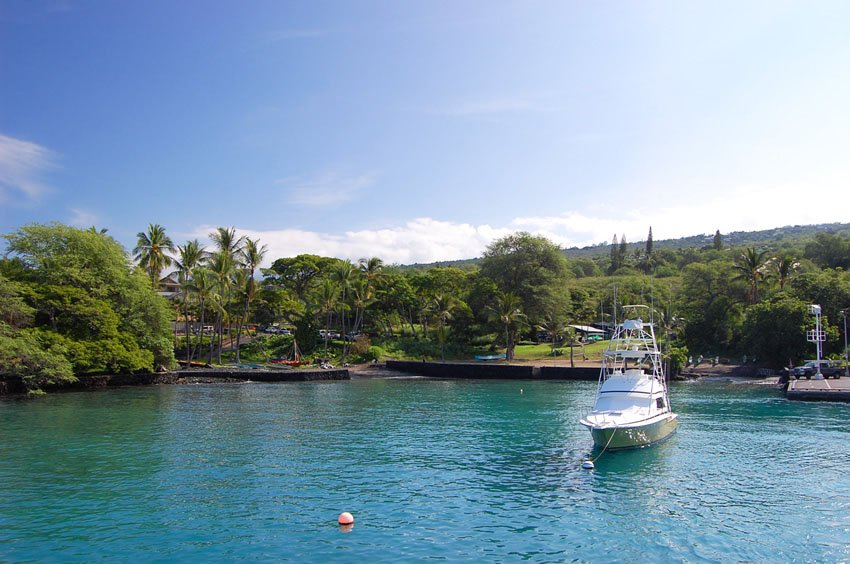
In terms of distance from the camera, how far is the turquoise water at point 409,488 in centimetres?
1697

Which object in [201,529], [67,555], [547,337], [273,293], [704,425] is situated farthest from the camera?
[547,337]

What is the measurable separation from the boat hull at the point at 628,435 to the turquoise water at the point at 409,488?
686 millimetres

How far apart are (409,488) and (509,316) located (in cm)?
6132

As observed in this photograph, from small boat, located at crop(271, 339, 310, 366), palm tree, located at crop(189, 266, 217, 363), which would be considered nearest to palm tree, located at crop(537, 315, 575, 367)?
small boat, located at crop(271, 339, 310, 366)

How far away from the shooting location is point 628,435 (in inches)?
1121

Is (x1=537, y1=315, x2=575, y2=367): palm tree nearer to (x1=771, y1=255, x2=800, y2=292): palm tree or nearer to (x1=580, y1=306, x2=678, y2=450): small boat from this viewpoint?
(x1=771, y1=255, x2=800, y2=292): palm tree

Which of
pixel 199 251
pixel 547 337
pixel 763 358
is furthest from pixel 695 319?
pixel 199 251

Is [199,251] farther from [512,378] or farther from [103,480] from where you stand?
[103,480]

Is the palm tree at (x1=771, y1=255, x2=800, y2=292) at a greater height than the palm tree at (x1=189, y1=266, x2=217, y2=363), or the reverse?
the palm tree at (x1=771, y1=255, x2=800, y2=292)

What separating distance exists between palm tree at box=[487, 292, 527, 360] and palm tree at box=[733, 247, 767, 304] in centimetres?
3069

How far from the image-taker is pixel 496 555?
16250mm

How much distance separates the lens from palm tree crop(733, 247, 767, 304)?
3189 inches

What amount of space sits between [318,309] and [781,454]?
6408 centimetres

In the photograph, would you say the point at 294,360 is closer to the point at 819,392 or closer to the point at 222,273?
the point at 222,273
